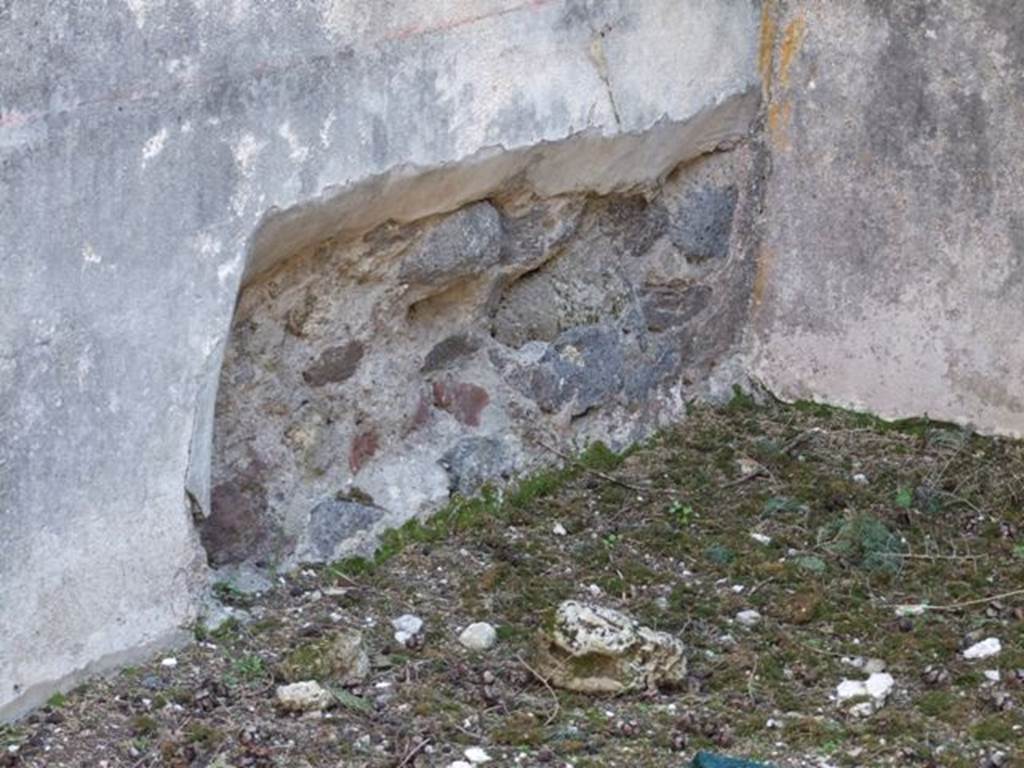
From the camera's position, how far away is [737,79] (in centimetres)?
537

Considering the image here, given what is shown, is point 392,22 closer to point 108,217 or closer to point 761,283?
point 108,217

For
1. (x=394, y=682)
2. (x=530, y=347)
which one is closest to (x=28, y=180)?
(x=394, y=682)

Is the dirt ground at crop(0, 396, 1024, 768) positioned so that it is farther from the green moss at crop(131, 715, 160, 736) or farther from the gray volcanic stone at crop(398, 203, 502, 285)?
the gray volcanic stone at crop(398, 203, 502, 285)

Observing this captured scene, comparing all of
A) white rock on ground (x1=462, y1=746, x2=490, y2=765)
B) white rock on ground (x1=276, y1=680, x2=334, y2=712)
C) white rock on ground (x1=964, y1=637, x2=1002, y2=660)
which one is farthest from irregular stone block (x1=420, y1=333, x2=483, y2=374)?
white rock on ground (x1=964, y1=637, x2=1002, y2=660)

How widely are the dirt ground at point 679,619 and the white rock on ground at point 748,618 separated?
1 centimetres

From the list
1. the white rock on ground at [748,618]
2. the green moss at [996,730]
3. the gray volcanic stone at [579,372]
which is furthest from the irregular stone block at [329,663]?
the green moss at [996,730]

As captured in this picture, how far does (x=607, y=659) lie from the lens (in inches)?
171

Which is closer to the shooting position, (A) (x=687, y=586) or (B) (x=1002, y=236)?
(A) (x=687, y=586)

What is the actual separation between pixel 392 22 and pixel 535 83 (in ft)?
1.49

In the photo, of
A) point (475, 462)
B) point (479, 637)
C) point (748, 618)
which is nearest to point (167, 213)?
point (479, 637)

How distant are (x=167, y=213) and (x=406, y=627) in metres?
0.98

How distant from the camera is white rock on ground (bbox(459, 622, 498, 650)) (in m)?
4.50

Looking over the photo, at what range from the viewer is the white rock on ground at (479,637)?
177 inches

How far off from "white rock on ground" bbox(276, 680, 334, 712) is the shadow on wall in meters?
0.49
